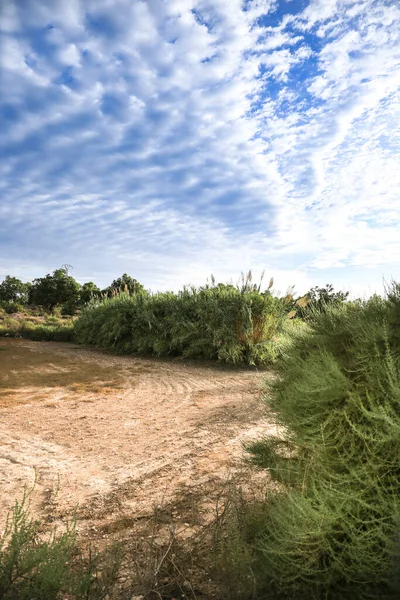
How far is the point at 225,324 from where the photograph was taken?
11.8 m

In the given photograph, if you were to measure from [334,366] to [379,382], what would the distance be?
0.25 meters

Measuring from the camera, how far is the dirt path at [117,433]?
3668 mm

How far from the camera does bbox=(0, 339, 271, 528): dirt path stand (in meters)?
3.67

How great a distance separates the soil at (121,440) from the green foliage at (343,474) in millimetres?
1137

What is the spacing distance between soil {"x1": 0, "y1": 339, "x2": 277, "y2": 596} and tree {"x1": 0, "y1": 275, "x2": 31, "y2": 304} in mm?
31064

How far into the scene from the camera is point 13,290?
39531 mm

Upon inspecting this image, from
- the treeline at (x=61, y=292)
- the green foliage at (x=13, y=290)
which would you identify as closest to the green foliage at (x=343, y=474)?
the treeline at (x=61, y=292)

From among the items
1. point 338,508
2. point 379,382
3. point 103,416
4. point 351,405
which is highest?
point 379,382

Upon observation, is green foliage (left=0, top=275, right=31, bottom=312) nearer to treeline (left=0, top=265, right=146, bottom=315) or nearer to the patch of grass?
treeline (left=0, top=265, right=146, bottom=315)

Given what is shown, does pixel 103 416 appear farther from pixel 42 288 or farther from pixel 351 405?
pixel 42 288

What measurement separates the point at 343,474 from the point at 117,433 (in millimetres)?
3980

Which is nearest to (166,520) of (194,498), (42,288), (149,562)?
(194,498)

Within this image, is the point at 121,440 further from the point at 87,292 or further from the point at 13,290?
the point at 13,290

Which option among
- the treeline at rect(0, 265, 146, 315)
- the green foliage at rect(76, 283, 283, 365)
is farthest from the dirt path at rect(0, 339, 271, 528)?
the treeline at rect(0, 265, 146, 315)
